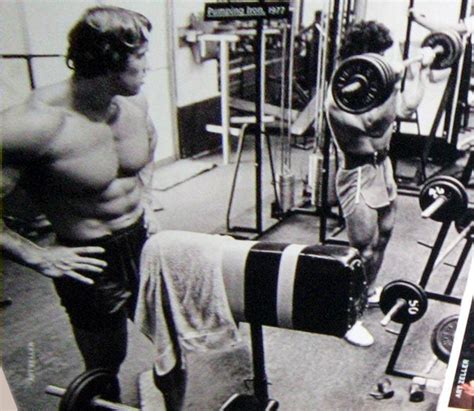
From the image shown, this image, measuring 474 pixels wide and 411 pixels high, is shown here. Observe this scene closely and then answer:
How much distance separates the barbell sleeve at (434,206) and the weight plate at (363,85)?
19.9 inches

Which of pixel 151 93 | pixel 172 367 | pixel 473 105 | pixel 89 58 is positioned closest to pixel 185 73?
pixel 151 93

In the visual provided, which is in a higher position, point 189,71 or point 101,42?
point 101,42

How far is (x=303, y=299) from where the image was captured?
1.08 m

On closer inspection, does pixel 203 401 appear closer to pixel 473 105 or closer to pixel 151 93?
pixel 151 93

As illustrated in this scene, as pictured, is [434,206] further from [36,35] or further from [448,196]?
[36,35]

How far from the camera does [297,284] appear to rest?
Result: 1.08 metres

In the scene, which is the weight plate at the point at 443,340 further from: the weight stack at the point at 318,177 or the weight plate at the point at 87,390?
the weight plate at the point at 87,390

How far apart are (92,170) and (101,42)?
0.28 m

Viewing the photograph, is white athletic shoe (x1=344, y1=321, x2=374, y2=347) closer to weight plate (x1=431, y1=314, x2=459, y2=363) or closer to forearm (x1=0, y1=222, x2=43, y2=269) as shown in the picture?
weight plate (x1=431, y1=314, x2=459, y2=363)

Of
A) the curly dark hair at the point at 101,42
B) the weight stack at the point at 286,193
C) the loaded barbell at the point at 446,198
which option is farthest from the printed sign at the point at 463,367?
the weight stack at the point at 286,193

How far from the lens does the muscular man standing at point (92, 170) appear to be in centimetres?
122

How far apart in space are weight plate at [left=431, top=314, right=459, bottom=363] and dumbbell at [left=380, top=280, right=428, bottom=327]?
102mm

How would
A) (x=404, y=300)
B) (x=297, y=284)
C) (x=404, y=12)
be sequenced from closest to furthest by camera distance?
(x=297, y=284)
(x=404, y=300)
(x=404, y=12)

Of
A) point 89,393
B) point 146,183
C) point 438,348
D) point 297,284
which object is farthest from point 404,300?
point 89,393
